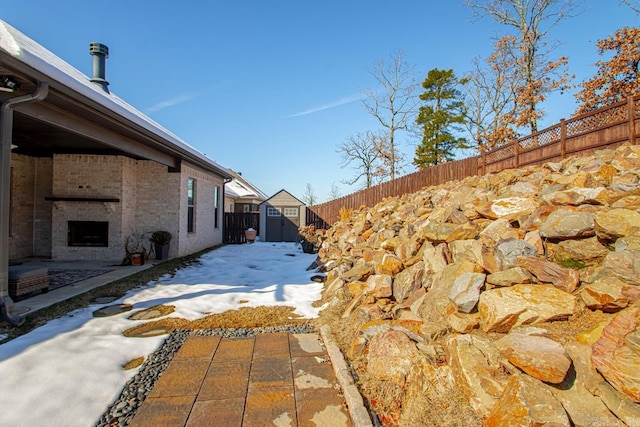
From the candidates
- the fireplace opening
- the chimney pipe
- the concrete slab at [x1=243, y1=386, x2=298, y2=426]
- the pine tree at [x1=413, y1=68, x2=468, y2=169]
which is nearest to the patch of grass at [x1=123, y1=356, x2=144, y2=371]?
the concrete slab at [x1=243, y1=386, x2=298, y2=426]

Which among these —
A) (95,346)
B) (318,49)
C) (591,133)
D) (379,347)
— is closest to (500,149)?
(591,133)

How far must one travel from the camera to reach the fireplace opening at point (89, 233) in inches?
311

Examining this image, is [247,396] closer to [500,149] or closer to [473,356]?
[473,356]

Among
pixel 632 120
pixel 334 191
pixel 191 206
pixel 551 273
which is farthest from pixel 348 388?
pixel 334 191

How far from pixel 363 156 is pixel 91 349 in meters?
23.1

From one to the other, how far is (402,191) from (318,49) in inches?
219

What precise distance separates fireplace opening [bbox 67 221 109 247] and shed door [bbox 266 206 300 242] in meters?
7.91

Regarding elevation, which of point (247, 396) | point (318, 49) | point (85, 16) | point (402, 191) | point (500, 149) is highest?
point (318, 49)

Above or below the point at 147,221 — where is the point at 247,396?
below

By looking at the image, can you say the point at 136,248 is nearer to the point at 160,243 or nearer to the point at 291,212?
the point at 160,243

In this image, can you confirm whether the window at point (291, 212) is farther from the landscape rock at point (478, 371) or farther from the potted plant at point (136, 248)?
the landscape rock at point (478, 371)

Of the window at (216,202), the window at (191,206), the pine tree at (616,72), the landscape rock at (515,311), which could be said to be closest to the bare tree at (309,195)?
the window at (216,202)

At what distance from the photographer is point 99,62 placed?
8.56 metres

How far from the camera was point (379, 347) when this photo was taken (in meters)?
2.66
